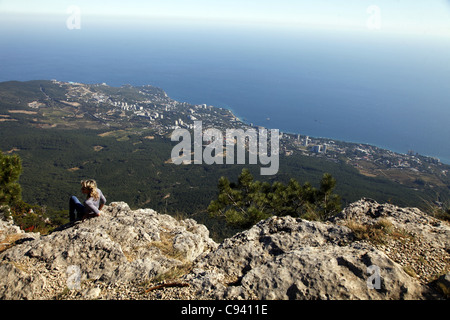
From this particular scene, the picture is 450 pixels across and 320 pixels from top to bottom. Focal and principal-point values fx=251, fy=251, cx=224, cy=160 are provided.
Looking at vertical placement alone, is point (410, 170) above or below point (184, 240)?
below

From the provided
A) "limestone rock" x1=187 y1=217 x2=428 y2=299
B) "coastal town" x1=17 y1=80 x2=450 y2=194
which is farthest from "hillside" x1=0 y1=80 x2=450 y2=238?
"limestone rock" x1=187 y1=217 x2=428 y2=299

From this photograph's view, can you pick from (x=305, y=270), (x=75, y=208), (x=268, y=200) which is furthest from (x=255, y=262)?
(x=268, y=200)

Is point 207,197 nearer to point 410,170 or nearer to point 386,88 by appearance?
point 410,170

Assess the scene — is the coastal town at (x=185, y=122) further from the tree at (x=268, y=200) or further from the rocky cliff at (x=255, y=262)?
the rocky cliff at (x=255, y=262)

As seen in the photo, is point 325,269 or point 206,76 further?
point 206,76

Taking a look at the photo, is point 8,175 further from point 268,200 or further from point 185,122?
point 185,122

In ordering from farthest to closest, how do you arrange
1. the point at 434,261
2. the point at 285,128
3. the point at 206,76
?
the point at 206,76
the point at 285,128
the point at 434,261

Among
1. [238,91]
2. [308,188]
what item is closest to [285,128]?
[238,91]
